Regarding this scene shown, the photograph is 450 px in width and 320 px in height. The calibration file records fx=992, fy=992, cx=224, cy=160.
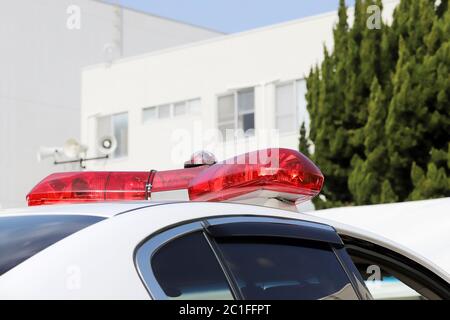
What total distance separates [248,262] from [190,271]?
0.83ft

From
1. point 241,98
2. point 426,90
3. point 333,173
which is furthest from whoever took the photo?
point 241,98

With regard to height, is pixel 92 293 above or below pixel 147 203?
below

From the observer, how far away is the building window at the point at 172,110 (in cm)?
2717

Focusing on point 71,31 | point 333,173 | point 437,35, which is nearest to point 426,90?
point 437,35

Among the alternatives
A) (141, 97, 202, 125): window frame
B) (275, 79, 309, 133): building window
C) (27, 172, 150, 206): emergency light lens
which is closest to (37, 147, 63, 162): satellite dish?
(141, 97, 202, 125): window frame

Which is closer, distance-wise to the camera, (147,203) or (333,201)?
(147,203)

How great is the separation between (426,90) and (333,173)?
2721 mm

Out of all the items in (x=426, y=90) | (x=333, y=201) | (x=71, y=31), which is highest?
(x=71, y=31)

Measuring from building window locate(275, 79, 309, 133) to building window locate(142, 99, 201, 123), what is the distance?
9.33 ft

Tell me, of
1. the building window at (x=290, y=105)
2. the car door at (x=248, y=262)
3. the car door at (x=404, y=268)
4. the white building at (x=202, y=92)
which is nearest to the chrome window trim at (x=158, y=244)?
the car door at (x=248, y=262)

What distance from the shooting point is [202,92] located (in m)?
26.9

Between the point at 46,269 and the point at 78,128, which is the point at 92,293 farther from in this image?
the point at 78,128
